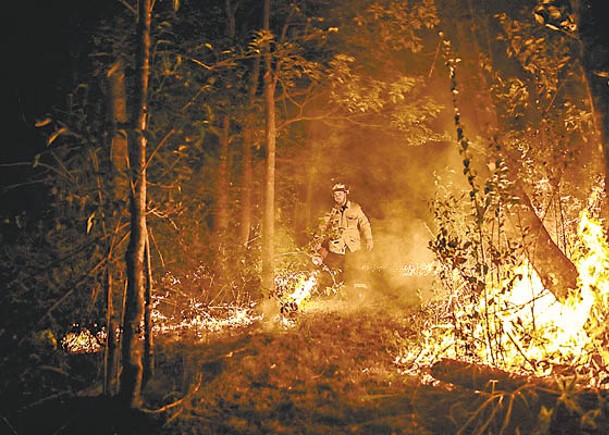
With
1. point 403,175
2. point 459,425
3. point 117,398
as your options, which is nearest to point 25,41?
point 117,398

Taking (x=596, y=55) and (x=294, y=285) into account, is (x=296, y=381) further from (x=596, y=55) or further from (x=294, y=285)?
(x=294, y=285)

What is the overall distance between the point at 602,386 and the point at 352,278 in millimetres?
9942

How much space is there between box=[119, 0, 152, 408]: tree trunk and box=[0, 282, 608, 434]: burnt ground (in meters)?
0.33

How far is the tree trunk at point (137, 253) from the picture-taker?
218 inches

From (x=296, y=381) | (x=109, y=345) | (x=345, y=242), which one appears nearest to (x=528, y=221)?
(x=296, y=381)

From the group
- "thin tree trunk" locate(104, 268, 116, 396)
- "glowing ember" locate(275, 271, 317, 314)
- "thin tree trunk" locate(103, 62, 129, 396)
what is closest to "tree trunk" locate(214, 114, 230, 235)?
"glowing ember" locate(275, 271, 317, 314)

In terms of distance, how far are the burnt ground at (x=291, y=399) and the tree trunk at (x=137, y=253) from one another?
1.08 ft

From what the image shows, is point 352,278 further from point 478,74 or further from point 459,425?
point 459,425

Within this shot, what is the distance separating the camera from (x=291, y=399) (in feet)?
21.2

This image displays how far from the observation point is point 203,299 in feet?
35.8

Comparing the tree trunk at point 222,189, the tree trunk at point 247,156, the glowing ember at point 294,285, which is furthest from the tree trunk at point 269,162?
the tree trunk at point 222,189

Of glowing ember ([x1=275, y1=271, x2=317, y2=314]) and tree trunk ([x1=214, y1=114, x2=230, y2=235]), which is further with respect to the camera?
tree trunk ([x1=214, y1=114, x2=230, y2=235])

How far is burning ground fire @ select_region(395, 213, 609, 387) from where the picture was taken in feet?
19.1

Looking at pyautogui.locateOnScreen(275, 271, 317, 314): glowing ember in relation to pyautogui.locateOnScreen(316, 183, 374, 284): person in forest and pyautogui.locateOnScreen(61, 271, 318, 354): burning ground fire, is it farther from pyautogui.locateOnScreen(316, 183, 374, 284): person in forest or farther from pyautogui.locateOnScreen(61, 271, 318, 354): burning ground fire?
pyautogui.locateOnScreen(316, 183, 374, 284): person in forest
